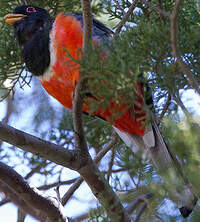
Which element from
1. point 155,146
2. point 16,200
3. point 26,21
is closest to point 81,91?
point 155,146

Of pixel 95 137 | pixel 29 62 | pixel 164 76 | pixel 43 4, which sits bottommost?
pixel 164 76

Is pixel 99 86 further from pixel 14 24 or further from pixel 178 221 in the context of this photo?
pixel 14 24

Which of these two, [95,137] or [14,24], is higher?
[14,24]

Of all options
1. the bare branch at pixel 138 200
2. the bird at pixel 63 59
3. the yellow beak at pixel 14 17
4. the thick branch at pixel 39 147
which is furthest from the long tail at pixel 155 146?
the yellow beak at pixel 14 17

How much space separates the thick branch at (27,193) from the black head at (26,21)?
2.73 feet

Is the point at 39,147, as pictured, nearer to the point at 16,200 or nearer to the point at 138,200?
the point at 138,200

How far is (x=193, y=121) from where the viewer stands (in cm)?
151

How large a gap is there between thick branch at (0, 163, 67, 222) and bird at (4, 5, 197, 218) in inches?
19.6

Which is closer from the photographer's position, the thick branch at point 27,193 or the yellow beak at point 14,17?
the thick branch at point 27,193

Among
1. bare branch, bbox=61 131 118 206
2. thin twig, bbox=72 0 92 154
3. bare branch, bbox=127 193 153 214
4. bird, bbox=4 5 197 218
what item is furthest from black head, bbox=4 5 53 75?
bare branch, bbox=127 193 153 214

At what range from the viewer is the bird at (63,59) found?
7.57 ft

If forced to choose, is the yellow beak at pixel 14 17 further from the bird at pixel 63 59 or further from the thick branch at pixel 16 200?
the thick branch at pixel 16 200

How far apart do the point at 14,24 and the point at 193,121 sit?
1508 mm

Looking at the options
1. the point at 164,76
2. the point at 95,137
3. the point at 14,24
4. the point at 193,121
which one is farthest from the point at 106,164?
the point at 193,121
